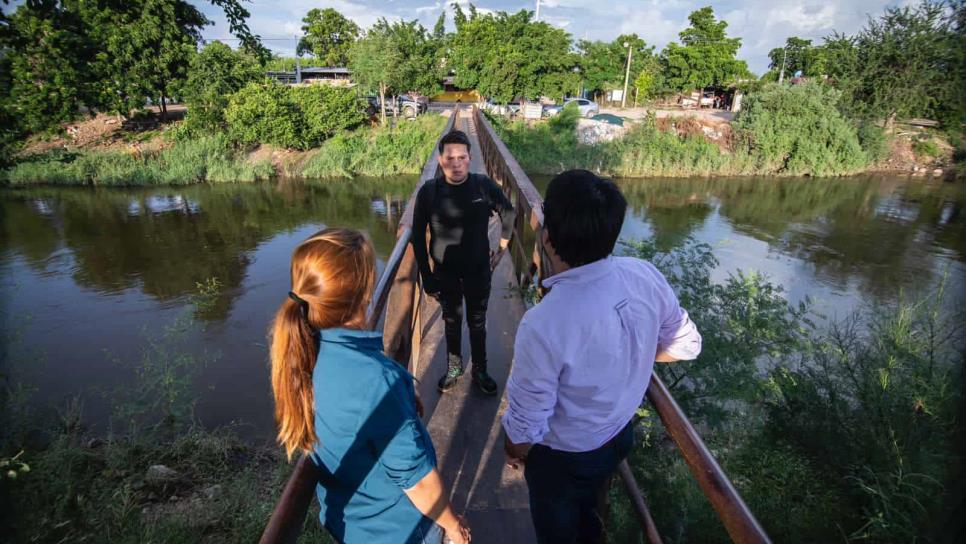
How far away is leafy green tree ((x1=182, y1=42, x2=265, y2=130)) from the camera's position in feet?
73.1

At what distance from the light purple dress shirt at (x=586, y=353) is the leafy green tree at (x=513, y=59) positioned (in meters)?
30.0

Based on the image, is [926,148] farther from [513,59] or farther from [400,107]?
[400,107]

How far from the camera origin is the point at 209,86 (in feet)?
73.6

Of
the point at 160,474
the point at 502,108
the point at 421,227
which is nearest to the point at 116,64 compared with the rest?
the point at 502,108

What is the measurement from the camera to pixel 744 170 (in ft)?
78.6

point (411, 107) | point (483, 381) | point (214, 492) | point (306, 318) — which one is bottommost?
point (214, 492)

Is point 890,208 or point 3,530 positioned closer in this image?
point 3,530

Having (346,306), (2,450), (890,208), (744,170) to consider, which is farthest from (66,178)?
(890,208)

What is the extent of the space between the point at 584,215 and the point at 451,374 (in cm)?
195

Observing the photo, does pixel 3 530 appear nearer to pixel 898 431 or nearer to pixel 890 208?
pixel 898 431

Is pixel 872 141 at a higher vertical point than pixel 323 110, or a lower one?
lower

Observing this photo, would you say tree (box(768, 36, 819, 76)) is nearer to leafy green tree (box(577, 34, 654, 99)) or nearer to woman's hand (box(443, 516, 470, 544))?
leafy green tree (box(577, 34, 654, 99))

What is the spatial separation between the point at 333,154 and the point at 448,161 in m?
21.4

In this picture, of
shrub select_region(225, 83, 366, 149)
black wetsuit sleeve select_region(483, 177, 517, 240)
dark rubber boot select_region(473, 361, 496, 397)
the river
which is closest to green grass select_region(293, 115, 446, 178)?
shrub select_region(225, 83, 366, 149)
